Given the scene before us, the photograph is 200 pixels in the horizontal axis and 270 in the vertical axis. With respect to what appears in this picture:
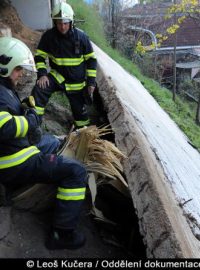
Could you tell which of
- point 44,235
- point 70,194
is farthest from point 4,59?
point 44,235

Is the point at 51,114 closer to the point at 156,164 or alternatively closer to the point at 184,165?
the point at 184,165

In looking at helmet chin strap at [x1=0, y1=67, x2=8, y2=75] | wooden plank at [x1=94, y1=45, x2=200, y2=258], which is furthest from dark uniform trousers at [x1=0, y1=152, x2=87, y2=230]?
helmet chin strap at [x1=0, y1=67, x2=8, y2=75]

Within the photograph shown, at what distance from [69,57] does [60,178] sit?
2.35 metres

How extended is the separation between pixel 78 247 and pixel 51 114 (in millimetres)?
3246

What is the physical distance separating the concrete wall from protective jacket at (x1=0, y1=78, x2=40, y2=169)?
731 cm

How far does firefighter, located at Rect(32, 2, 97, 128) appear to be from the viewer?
5.08 metres

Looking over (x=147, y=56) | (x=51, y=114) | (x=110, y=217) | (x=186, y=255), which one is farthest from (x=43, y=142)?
(x=147, y=56)

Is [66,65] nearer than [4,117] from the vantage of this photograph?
No

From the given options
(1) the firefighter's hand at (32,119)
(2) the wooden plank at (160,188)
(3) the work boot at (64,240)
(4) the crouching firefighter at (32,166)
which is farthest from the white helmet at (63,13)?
(3) the work boot at (64,240)

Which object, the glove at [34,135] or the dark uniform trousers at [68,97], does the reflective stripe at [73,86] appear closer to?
the dark uniform trousers at [68,97]

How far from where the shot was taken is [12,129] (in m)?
2.88

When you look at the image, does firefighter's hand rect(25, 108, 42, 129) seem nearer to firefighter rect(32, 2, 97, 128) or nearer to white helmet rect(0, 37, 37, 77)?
white helmet rect(0, 37, 37, 77)

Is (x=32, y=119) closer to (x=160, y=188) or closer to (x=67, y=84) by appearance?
(x=160, y=188)

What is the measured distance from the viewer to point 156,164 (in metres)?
3.31
